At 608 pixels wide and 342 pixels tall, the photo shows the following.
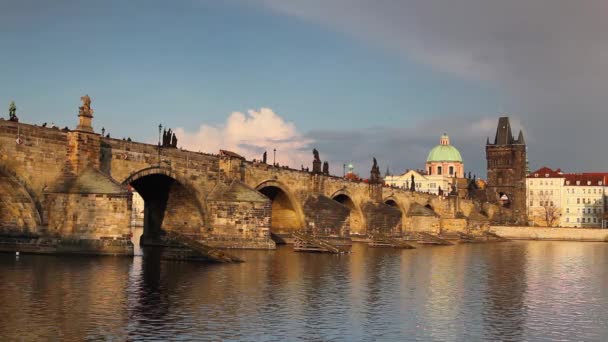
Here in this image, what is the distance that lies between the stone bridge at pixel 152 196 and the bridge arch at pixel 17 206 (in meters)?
0.05

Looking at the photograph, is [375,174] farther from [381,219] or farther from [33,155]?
[33,155]

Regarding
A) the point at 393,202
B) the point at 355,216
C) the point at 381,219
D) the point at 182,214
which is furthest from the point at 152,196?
the point at 393,202

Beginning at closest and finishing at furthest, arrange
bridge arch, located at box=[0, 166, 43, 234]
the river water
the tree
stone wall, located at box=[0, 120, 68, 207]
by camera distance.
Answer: the river water
stone wall, located at box=[0, 120, 68, 207]
bridge arch, located at box=[0, 166, 43, 234]
the tree

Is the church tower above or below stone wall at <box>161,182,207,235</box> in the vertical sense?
above

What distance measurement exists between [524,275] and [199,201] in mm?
21630

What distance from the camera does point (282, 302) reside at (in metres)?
22.0

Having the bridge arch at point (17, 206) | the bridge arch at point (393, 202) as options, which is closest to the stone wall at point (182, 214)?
the bridge arch at point (17, 206)

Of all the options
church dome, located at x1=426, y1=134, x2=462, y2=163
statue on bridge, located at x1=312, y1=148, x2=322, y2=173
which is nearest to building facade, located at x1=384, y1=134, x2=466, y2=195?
church dome, located at x1=426, y1=134, x2=462, y2=163

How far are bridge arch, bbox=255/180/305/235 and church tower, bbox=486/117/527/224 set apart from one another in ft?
287

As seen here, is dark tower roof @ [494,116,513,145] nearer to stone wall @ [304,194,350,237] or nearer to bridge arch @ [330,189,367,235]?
bridge arch @ [330,189,367,235]

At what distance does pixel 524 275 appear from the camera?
35844 millimetres

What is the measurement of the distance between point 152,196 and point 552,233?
246 ft

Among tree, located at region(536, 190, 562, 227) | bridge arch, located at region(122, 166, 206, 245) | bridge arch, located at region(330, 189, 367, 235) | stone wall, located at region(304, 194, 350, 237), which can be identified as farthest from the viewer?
tree, located at region(536, 190, 562, 227)

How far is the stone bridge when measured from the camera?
111ft
